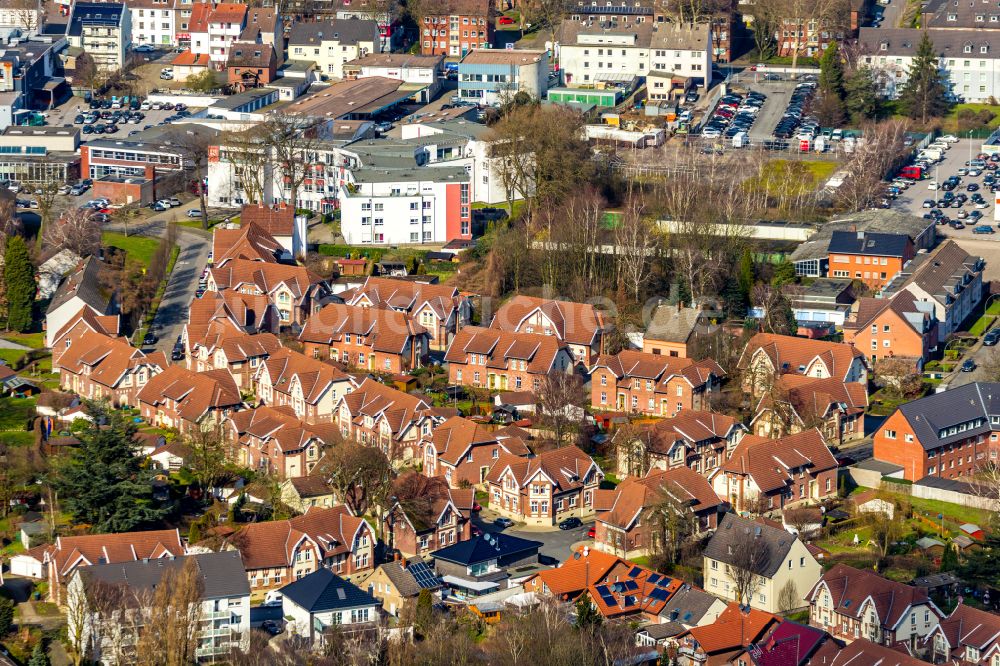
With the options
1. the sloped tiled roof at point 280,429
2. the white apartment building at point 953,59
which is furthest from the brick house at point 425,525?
the white apartment building at point 953,59

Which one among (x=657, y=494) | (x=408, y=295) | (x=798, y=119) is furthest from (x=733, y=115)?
(x=657, y=494)

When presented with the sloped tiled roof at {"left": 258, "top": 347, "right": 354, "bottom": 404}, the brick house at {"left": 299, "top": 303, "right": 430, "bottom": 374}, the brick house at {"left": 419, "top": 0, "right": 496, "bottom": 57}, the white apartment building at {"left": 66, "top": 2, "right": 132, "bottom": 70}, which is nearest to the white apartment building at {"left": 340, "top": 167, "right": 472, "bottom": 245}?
the brick house at {"left": 299, "top": 303, "right": 430, "bottom": 374}

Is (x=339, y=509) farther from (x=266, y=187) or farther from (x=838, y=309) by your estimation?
(x=266, y=187)

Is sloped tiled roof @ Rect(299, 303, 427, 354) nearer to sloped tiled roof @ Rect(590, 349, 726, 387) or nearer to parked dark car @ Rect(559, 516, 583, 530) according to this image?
sloped tiled roof @ Rect(590, 349, 726, 387)

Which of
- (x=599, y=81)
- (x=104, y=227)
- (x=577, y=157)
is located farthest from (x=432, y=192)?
(x=599, y=81)

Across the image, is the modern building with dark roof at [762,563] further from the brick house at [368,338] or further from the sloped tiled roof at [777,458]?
the brick house at [368,338]

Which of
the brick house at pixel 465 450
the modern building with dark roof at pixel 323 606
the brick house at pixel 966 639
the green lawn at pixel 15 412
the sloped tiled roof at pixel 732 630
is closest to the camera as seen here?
the brick house at pixel 966 639
